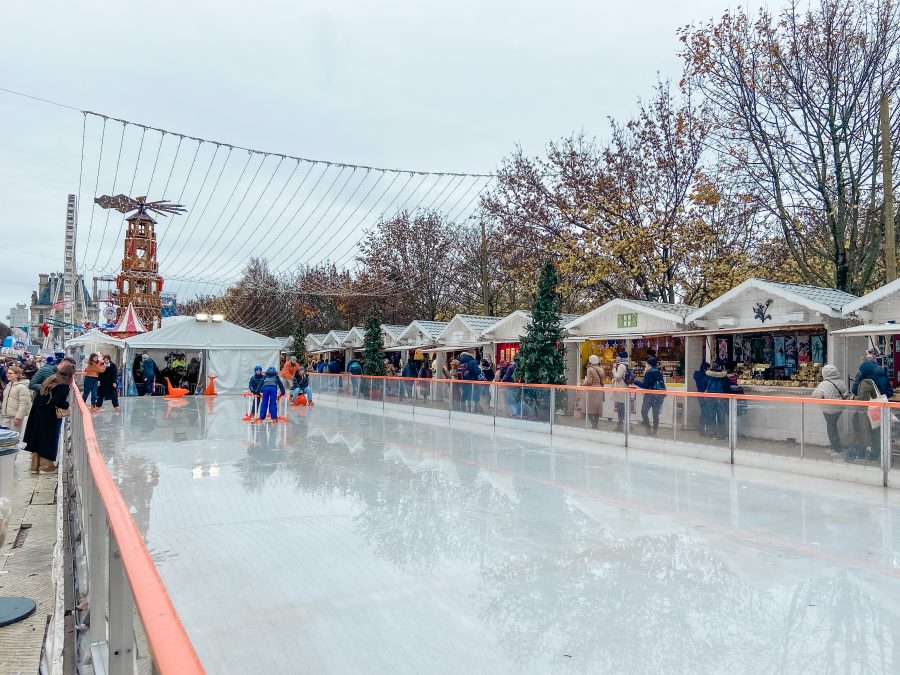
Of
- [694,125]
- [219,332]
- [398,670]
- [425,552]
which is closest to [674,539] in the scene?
[425,552]

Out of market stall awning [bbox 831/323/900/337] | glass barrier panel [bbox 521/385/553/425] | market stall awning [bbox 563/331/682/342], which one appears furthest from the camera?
market stall awning [bbox 563/331/682/342]

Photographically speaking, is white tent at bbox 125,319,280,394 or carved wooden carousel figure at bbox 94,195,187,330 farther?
carved wooden carousel figure at bbox 94,195,187,330

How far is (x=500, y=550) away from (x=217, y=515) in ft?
9.39

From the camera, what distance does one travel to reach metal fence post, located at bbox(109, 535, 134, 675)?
74.6 inches

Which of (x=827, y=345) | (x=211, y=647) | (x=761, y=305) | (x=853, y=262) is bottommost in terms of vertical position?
(x=211, y=647)

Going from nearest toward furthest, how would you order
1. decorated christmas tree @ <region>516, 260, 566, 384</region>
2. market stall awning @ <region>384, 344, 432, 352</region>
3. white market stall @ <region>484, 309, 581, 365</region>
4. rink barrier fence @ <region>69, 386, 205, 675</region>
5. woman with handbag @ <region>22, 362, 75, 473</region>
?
1. rink barrier fence @ <region>69, 386, 205, 675</region>
2. woman with handbag @ <region>22, 362, 75, 473</region>
3. decorated christmas tree @ <region>516, 260, 566, 384</region>
4. white market stall @ <region>484, 309, 581, 365</region>
5. market stall awning @ <region>384, 344, 432, 352</region>

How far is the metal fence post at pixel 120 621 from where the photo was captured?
1.90 meters

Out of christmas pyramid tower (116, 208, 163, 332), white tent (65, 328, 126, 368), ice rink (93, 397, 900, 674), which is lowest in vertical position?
ice rink (93, 397, 900, 674)

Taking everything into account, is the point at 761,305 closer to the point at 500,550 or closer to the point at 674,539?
the point at 674,539

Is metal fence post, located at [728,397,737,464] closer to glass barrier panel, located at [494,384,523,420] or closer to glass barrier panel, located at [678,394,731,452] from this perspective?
glass barrier panel, located at [678,394,731,452]

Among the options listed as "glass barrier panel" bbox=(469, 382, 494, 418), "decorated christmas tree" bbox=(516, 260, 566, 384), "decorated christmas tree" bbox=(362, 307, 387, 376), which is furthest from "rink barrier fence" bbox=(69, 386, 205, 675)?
"decorated christmas tree" bbox=(362, 307, 387, 376)

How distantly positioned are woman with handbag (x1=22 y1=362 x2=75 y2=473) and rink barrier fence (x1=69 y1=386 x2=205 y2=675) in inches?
249

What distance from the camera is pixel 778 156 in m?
17.7

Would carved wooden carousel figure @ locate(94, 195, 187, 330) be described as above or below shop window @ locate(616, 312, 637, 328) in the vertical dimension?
above
